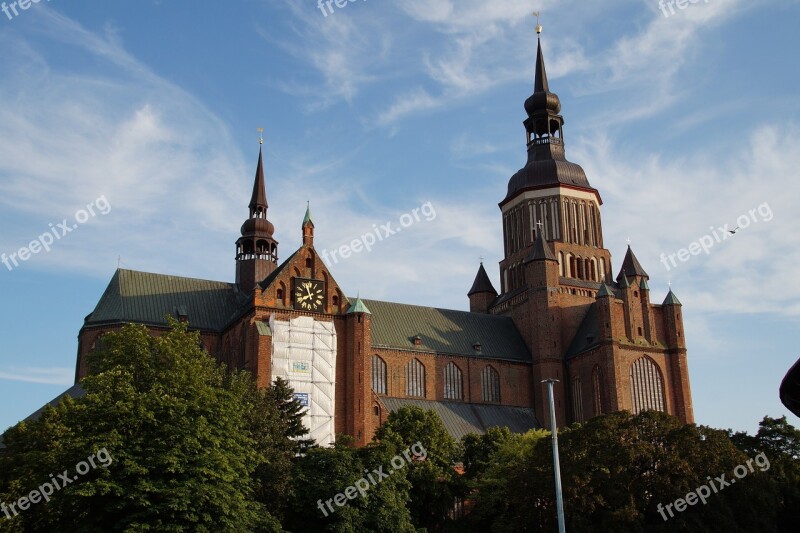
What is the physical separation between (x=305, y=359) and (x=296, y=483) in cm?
1783

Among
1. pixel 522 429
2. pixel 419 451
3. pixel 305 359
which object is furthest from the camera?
pixel 522 429

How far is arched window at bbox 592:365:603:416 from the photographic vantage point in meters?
77.1

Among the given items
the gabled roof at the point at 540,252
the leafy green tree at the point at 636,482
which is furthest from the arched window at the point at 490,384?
the leafy green tree at the point at 636,482

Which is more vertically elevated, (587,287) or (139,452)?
(587,287)

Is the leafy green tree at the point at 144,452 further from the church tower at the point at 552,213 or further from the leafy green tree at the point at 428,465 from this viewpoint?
the church tower at the point at 552,213

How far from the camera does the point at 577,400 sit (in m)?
79.6

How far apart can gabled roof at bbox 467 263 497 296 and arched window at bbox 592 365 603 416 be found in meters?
18.0

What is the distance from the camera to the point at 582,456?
50.5 m

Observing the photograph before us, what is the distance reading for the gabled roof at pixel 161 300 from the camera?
238 feet

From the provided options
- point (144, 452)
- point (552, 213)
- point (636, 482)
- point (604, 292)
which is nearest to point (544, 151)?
point (552, 213)

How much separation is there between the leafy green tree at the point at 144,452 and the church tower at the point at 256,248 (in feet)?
106

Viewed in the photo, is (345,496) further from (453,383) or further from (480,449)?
(453,383)

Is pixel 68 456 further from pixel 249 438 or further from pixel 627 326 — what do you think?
pixel 627 326

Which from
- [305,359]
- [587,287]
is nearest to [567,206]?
[587,287]
